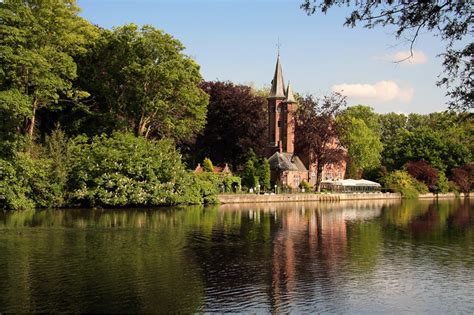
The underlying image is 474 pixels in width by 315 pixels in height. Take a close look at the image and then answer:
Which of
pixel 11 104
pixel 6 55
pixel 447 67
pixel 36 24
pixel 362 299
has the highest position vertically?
pixel 36 24

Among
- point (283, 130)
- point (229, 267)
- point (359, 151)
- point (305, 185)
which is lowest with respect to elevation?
point (229, 267)

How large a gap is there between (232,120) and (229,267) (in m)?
50.9

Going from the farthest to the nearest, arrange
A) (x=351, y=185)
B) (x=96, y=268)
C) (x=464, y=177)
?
(x=464, y=177)
(x=351, y=185)
(x=96, y=268)

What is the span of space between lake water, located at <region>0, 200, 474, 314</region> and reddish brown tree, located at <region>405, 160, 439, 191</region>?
45.7m

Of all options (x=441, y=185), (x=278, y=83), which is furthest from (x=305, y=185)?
(x=441, y=185)

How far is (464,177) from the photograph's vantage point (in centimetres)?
7988

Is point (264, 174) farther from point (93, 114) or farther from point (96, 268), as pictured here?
point (96, 268)

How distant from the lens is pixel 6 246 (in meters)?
22.3

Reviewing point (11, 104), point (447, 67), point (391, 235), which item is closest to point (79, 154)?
point (11, 104)

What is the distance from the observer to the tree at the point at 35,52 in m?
38.9

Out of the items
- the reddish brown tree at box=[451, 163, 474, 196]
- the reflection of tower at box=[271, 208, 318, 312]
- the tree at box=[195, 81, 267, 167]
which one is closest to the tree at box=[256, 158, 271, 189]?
the tree at box=[195, 81, 267, 167]

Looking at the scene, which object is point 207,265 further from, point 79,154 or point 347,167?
point 347,167

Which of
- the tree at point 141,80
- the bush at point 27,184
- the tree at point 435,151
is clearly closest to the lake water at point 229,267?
the bush at point 27,184

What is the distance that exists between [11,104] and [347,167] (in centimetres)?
6104
